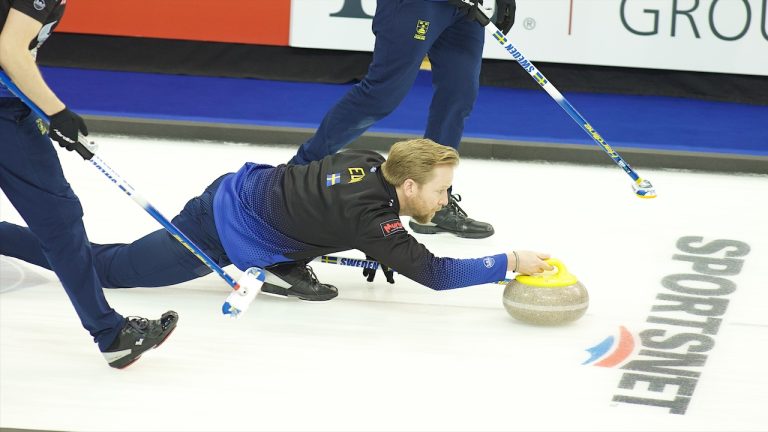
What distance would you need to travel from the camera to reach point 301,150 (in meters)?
4.83

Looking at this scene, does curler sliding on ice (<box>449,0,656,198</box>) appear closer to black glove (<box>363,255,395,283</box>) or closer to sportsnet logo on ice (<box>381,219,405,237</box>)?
black glove (<box>363,255,395,283</box>)

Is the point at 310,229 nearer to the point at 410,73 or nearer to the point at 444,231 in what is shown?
the point at 410,73

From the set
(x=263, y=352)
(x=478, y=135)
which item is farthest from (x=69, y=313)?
(x=478, y=135)

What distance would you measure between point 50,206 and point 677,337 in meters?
1.95

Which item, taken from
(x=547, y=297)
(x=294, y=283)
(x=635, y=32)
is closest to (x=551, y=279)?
(x=547, y=297)

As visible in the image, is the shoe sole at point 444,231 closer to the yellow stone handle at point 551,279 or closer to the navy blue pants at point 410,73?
the navy blue pants at point 410,73

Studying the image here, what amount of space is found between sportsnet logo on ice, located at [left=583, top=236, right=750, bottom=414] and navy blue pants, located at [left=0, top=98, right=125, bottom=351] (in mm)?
1457

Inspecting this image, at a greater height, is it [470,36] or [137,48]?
[470,36]

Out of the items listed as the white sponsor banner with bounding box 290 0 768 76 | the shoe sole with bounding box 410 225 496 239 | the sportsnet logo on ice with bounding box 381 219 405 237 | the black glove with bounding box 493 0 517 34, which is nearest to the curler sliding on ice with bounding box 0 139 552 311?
the sportsnet logo on ice with bounding box 381 219 405 237

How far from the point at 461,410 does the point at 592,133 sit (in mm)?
1828

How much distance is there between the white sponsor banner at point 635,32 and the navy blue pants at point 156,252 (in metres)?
3.09

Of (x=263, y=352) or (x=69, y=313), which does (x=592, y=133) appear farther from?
(x=69, y=313)

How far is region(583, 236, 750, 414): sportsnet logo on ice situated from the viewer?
355 cm

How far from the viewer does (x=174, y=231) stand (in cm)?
361
